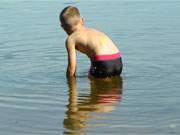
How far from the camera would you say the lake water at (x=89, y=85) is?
6090 mm

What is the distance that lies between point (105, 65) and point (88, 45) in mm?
409

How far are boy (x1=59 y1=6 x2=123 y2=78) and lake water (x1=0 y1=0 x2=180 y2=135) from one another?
261 millimetres

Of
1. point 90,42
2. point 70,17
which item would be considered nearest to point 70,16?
point 70,17

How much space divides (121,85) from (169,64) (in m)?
1.81

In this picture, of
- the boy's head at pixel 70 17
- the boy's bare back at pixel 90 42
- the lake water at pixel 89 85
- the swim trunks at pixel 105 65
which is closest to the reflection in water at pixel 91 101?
the lake water at pixel 89 85

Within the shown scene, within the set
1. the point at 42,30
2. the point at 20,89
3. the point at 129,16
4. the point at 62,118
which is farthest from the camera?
the point at 129,16

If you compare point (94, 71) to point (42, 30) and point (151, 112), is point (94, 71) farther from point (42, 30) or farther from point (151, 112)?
point (42, 30)

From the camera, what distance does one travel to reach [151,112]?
6.55 meters

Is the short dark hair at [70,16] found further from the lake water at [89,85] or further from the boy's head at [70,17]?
A: the lake water at [89,85]

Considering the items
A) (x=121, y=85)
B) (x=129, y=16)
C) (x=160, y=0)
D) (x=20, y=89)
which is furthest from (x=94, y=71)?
(x=160, y=0)

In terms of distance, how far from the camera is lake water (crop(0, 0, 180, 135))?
609cm

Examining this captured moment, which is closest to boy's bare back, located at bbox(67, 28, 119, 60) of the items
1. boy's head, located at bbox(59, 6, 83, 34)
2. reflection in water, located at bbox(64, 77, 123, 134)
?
boy's head, located at bbox(59, 6, 83, 34)

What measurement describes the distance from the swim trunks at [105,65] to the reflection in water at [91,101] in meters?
0.15

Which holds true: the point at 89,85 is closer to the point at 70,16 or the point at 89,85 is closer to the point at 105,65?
the point at 105,65
